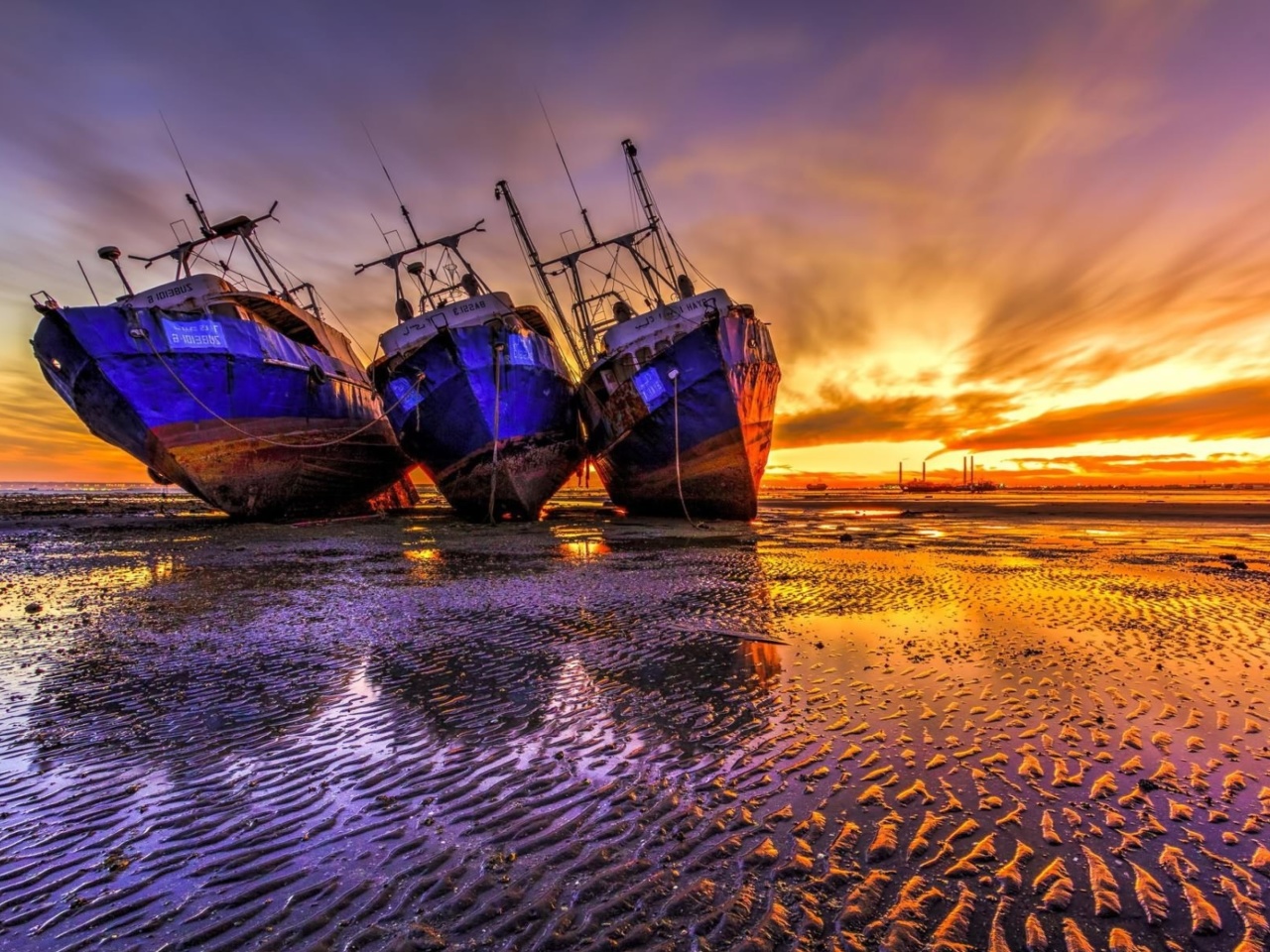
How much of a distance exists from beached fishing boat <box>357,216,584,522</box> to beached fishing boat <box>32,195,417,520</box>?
237cm

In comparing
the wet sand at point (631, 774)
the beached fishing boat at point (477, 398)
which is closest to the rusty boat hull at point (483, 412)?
the beached fishing boat at point (477, 398)

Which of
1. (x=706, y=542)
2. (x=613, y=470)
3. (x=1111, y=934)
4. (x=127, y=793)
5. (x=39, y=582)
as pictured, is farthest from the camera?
(x=613, y=470)

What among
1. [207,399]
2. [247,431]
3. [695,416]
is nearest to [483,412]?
[695,416]

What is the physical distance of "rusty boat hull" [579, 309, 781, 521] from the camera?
63.0ft

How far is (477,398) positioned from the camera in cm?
1995

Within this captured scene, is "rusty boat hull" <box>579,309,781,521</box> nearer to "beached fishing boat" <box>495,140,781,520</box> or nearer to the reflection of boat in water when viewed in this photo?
"beached fishing boat" <box>495,140,781,520</box>

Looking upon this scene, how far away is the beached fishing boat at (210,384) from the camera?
17.3m

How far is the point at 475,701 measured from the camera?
14.5 ft

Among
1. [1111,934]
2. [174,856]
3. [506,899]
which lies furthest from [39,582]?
[1111,934]

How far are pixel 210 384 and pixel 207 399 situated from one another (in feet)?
1.65

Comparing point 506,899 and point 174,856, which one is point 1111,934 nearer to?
point 506,899

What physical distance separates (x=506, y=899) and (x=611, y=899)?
42 centimetres

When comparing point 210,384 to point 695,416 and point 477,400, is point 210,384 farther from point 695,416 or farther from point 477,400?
point 695,416

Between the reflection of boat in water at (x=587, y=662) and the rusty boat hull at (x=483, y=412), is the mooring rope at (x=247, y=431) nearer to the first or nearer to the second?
the rusty boat hull at (x=483, y=412)
